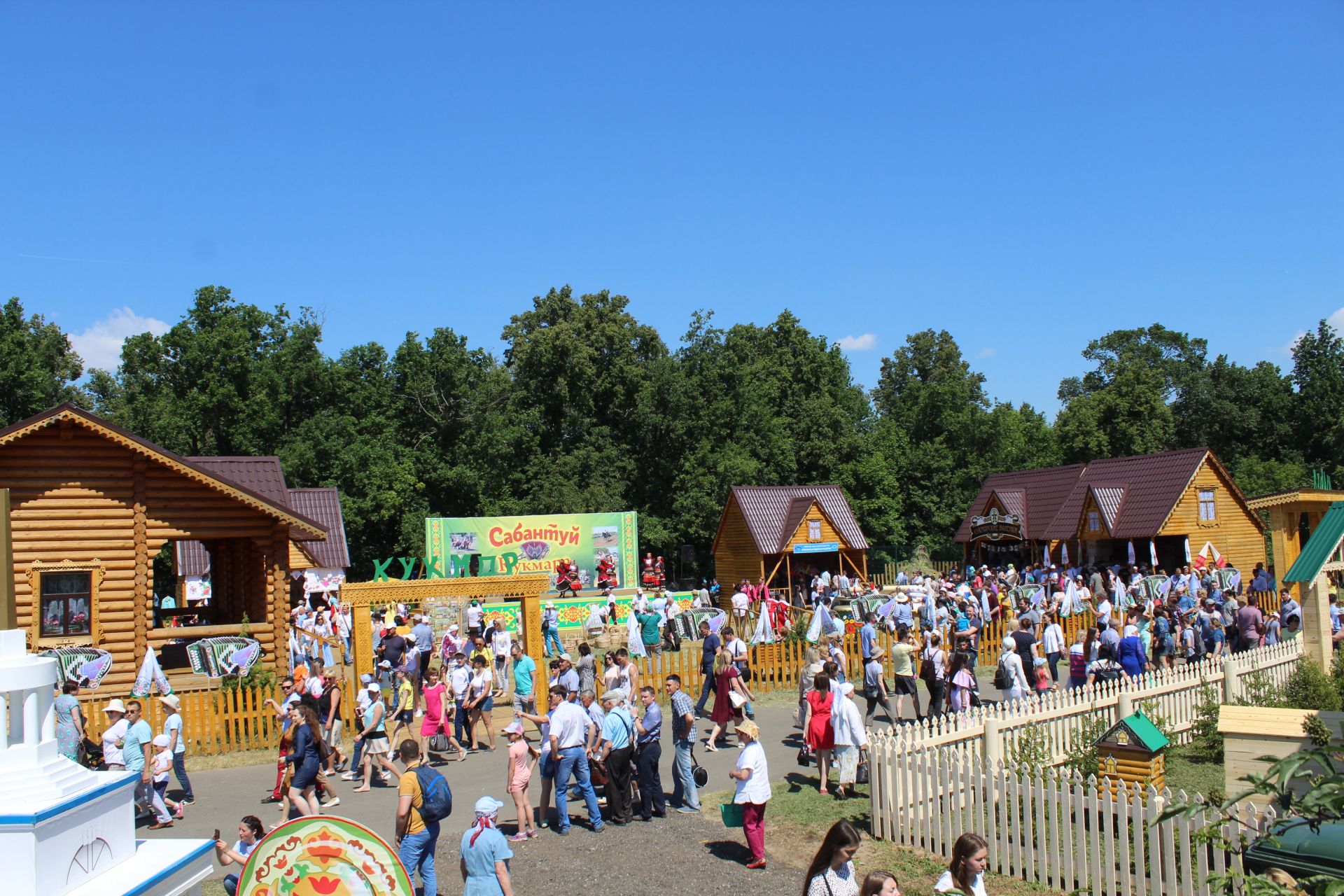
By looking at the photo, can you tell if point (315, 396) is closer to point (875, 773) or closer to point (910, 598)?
point (910, 598)

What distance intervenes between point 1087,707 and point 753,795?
540 centimetres

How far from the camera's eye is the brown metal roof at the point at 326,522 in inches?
1388

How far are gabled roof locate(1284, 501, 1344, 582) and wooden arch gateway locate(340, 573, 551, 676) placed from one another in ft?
37.5

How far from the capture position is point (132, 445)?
58.2 ft

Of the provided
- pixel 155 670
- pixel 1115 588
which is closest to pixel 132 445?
pixel 155 670

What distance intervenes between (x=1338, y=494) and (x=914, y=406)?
37184 mm

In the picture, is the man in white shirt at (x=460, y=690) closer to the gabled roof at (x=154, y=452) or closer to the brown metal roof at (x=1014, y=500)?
the gabled roof at (x=154, y=452)

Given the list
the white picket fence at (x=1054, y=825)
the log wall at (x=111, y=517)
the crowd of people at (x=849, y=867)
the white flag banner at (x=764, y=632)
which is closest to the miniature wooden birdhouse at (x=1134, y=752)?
the white picket fence at (x=1054, y=825)

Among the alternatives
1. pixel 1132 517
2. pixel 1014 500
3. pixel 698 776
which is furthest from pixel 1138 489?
pixel 698 776

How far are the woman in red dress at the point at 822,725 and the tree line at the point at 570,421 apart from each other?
33.4 meters

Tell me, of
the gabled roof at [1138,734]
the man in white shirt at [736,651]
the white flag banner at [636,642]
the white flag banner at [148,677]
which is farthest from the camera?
the white flag banner at [636,642]

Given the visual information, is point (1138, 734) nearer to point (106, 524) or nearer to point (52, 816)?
point (52, 816)

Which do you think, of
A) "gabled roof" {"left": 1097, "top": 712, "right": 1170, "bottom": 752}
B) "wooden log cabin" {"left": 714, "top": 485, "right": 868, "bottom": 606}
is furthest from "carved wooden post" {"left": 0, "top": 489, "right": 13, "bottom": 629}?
"wooden log cabin" {"left": 714, "top": 485, "right": 868, "bottom": 606}

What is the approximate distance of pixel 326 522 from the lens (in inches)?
1399
